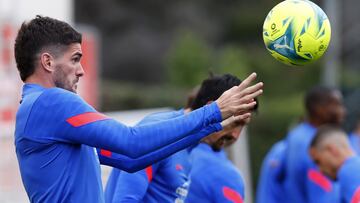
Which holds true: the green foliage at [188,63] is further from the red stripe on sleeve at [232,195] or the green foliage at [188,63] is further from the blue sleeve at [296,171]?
the red stripe on sleeve at [232,195]

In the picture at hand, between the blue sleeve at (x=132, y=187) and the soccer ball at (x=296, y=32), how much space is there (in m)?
1.13

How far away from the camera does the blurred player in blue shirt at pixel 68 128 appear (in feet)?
14.3

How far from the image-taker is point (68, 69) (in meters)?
4.57

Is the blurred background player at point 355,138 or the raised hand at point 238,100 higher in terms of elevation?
the raised hand at point 238,100

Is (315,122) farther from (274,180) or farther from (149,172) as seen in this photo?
(149,172)

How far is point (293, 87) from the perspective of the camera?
90.2 ft

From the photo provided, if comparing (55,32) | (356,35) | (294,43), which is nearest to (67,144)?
(55,32)

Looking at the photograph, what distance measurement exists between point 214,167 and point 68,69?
1.75 metres

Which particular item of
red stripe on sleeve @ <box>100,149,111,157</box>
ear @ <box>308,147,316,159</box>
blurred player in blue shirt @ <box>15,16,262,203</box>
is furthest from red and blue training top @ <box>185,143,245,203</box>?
ear @ <box>308,147,316,159</box>

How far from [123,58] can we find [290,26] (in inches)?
965

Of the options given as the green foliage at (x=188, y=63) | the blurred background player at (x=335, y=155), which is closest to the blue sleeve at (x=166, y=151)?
the blurred background player at (x=335, y=155)

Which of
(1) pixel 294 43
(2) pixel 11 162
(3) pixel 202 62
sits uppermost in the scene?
(1) pixel 294 43

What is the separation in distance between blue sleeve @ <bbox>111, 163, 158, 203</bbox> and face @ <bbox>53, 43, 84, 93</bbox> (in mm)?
945

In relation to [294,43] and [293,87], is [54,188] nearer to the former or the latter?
[294,43]
